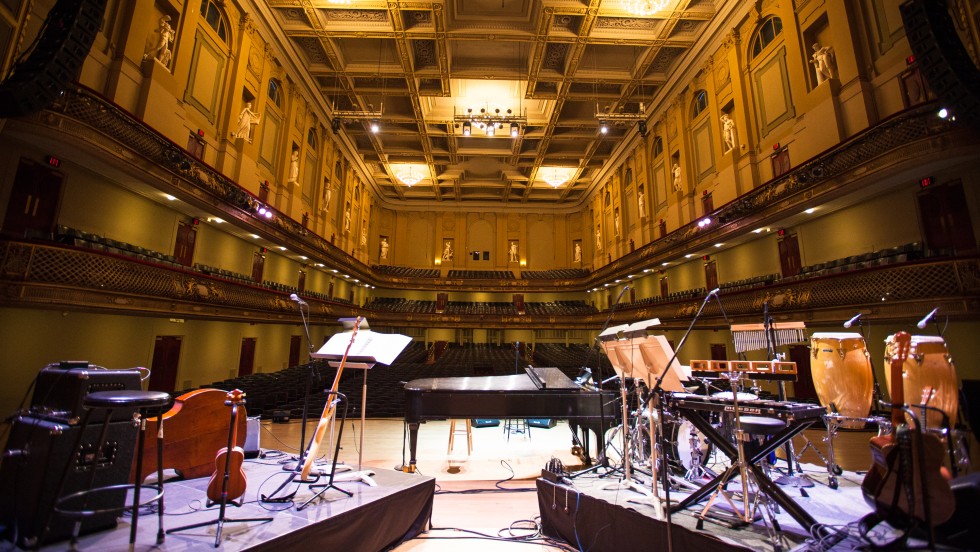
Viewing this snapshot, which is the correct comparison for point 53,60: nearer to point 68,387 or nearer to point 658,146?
point 68,387

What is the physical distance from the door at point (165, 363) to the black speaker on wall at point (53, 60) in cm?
565

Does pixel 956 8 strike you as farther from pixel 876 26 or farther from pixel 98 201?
pixel 98 201

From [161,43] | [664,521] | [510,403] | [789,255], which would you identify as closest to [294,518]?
[664,521]

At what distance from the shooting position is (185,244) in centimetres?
867

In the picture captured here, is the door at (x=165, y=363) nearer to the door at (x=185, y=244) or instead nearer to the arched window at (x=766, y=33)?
the door at (x=185, y=244)

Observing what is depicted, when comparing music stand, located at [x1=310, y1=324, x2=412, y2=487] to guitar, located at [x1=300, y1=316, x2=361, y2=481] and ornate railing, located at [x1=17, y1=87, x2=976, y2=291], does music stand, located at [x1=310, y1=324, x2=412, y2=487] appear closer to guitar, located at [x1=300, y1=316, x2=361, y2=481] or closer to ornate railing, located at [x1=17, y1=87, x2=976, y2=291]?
guitar, located at [x1=300, y1=316, x2=361, y2=481]

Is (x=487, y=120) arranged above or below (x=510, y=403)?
above

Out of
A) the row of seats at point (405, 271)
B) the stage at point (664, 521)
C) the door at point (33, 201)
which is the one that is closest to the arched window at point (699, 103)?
the stage at point (664, 521)

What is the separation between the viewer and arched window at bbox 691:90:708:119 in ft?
37.7

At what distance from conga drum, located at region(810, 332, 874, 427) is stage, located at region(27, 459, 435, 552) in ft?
10.4

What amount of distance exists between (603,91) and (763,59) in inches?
205

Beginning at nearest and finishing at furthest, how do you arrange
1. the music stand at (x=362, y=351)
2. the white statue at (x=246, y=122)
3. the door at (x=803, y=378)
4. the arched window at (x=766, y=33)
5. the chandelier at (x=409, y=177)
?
the music stand at (x=362, y=351) → the door at (x=803, y=378) → the arched window at (x=766, y=33) → the white statue at (x=246, y=122) → the chandelier at (x=409, y=177)

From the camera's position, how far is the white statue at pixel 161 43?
7.20m

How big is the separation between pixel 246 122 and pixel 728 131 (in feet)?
40.4
